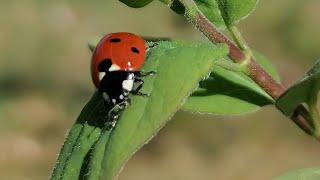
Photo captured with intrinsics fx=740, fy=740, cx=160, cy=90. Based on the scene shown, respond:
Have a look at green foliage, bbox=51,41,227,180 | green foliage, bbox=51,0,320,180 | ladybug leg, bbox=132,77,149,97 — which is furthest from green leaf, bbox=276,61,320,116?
ladybug leg, bbox=132,77,149,97

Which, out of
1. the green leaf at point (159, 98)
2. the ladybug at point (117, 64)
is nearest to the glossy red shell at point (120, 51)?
the ladybug at point (117, 64)

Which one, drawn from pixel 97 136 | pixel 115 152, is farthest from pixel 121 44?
pixel 115 152

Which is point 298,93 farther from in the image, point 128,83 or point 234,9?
point 128,83

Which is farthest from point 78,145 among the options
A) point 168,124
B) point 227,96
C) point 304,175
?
point 168,124

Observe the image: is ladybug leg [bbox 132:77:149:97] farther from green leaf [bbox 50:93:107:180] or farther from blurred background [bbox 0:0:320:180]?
blurred background [bbox 0:0:320:180]

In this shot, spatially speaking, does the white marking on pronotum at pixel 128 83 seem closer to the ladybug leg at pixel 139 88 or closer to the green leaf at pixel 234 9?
the ladybug leg at pixel 139 88

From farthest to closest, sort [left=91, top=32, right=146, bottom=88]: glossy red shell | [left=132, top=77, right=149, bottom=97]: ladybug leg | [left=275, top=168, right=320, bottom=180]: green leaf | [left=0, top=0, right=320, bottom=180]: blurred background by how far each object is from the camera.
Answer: [left=0, top=0, right=320, bottom=180]: blurred background
[left=275, top=168, right=320, bottom=180]: green leaf
[left=91, top=32, right=146, bottom=88]: glossy red shell
[left=132, top=77, right=149, bottom=97]: ladybug leg
